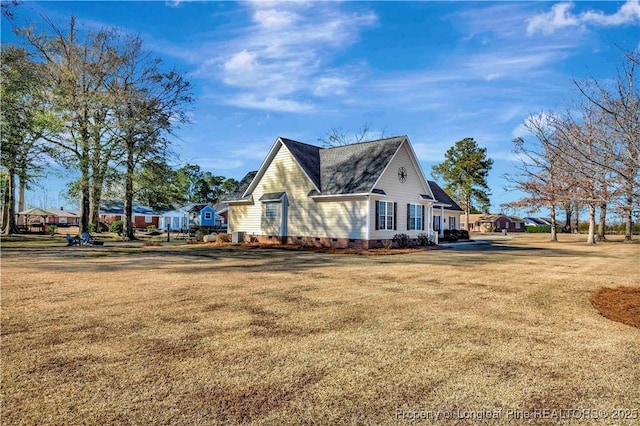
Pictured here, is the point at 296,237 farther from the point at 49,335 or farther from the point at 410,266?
the point at 49,335

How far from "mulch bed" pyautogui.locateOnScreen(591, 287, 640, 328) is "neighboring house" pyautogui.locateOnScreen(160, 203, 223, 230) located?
50035 mm

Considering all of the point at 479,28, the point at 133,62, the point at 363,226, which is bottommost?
the point at 363,226

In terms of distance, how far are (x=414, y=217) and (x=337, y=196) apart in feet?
20.1

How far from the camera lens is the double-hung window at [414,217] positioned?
24.9 m

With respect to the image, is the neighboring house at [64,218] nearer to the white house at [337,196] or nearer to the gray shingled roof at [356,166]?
the white house at [337,196]

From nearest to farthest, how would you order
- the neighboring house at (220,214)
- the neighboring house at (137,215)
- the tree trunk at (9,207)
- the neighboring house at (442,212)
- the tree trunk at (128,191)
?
the tree trunk at (128,191)
the tree trunk at (9,207)
the neighboring house at (442,212)
the neighboring house at (220,214)
the neighboring house at (137,215)

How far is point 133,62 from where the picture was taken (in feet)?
91.7

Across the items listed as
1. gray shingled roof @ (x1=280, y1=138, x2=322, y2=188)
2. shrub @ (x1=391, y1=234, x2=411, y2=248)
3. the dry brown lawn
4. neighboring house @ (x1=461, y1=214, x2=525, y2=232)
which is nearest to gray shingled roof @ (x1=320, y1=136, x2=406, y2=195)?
gray shingled roof @ (x1=280, y1=138, x2=322, y2=188)

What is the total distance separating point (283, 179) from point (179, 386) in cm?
2198

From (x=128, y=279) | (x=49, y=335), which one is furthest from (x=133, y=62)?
(x=49, y=335)

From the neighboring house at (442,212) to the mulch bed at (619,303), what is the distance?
20738 mm

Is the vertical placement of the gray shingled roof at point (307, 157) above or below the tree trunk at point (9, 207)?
above

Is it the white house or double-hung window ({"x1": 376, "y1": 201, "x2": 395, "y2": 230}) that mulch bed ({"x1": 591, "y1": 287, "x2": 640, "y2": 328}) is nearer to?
the white house

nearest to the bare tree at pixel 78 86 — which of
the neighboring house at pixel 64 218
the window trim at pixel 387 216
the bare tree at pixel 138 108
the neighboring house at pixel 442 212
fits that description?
the bare tree at pixel 138 108
